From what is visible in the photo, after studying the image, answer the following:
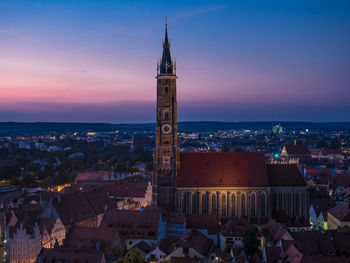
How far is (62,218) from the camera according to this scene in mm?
66438

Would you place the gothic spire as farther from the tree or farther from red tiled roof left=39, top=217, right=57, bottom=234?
the tree

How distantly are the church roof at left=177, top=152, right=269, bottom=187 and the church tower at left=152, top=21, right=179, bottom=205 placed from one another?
6.66 feet

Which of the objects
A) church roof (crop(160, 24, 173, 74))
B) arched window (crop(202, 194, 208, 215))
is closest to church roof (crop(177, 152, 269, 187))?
arched window (crop(202, 194, 208, 215))

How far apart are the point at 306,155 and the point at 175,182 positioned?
105 m

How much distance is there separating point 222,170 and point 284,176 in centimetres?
1042

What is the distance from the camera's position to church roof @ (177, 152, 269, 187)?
7656 cm

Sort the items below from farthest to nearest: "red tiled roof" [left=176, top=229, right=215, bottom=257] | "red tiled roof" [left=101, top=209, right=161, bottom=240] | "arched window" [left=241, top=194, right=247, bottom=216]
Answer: "arched window" [left=241, top=194, right=247, bottom=216] < "red tiled roof" [left=101, top=209, right=161, bottom=240] < "red tiled roof" [left=176, top=229, right=215, bottom=257]

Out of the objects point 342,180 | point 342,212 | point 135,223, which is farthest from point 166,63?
point 342,180

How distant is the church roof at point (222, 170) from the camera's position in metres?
76.6

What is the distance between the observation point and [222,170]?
255ft

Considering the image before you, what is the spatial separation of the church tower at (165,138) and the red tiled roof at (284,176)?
16.1 metres

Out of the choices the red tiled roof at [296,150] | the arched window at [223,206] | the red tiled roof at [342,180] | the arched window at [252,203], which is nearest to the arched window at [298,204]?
the arched window at [252,203]

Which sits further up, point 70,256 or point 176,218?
point 70,256

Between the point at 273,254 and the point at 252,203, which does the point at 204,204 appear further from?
the point at 273,254
